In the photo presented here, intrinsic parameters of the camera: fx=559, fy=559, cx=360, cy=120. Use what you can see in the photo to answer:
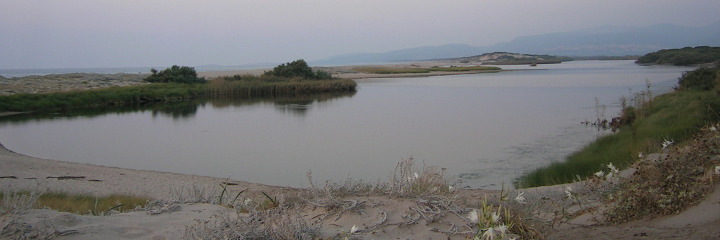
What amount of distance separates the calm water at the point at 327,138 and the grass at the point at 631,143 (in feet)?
2.31

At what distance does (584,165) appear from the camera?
9.34 meters

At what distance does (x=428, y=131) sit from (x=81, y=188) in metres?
10.2

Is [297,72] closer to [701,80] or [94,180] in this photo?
[701,80]

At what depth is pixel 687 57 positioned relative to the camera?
5341cm

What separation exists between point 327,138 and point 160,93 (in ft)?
68.6

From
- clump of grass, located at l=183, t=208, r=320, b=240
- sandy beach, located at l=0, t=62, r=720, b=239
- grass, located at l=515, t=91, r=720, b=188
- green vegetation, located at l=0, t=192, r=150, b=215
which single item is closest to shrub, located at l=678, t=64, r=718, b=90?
grass, located at l=515, t=91, r=720, b=188

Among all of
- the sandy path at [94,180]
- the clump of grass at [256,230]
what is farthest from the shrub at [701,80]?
the clump of grass at [256,230]

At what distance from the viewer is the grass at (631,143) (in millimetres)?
8867

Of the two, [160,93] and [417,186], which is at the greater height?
[417,186]

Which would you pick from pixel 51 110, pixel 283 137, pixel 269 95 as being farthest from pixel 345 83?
pixel 283 137

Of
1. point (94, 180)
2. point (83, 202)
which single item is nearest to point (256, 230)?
point (83, 202)

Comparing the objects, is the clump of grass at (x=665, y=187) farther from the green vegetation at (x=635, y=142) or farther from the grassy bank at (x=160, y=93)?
the grassy bank at (x=160, y=93)

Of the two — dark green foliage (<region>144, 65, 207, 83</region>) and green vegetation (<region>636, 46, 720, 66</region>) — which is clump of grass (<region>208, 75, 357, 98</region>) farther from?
green vegetation (<region>636, 46, 720, 66</region>)

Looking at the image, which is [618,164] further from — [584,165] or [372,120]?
[372,120]
